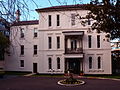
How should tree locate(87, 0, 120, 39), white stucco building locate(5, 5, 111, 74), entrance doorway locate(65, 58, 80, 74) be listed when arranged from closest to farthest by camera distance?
tree locate(87, 0, 120, 39) → white stucco building locate(5, 5, 111, 74) → entrance doorway locate(65, 58, 80, 74)

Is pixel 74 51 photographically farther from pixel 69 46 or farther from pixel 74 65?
pixel 74 65

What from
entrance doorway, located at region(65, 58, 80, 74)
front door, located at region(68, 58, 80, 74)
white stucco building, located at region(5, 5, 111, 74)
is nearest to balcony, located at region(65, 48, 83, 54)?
white stucco building, located at region(5, 5, 111, 74)

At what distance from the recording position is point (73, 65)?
127 ft

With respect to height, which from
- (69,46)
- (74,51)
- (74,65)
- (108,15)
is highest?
(108,15)

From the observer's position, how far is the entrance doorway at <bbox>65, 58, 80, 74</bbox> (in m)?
38.4

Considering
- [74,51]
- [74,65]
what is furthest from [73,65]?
[74,51]

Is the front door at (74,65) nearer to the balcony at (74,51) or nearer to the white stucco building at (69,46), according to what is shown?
the white stucco building at (69,46)

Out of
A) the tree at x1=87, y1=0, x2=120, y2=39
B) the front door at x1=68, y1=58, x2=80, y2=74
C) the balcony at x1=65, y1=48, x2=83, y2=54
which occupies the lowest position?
the front door at x1=68, y1=58, x2=80, y2=74

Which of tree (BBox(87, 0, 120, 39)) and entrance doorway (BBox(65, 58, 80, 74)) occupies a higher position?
tree (BBox(87, 0, 120, 39))

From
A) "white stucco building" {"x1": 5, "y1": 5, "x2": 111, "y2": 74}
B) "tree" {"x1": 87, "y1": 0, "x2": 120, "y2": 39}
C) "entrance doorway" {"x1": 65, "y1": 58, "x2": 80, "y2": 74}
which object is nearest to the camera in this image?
"tree" {"x1": 87, "y1": 0, "x2": 120, "y2": 39}

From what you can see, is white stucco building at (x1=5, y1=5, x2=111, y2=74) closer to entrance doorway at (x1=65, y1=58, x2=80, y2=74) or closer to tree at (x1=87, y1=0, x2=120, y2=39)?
entrance doorway at (x1=65, y1=58, x2=80, y2=74)

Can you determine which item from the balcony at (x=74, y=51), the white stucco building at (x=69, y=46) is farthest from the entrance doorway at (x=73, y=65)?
the balcony at (x=74, y=51)

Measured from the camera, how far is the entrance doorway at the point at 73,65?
38.4 meters

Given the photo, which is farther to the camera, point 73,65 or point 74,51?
point 73,65
